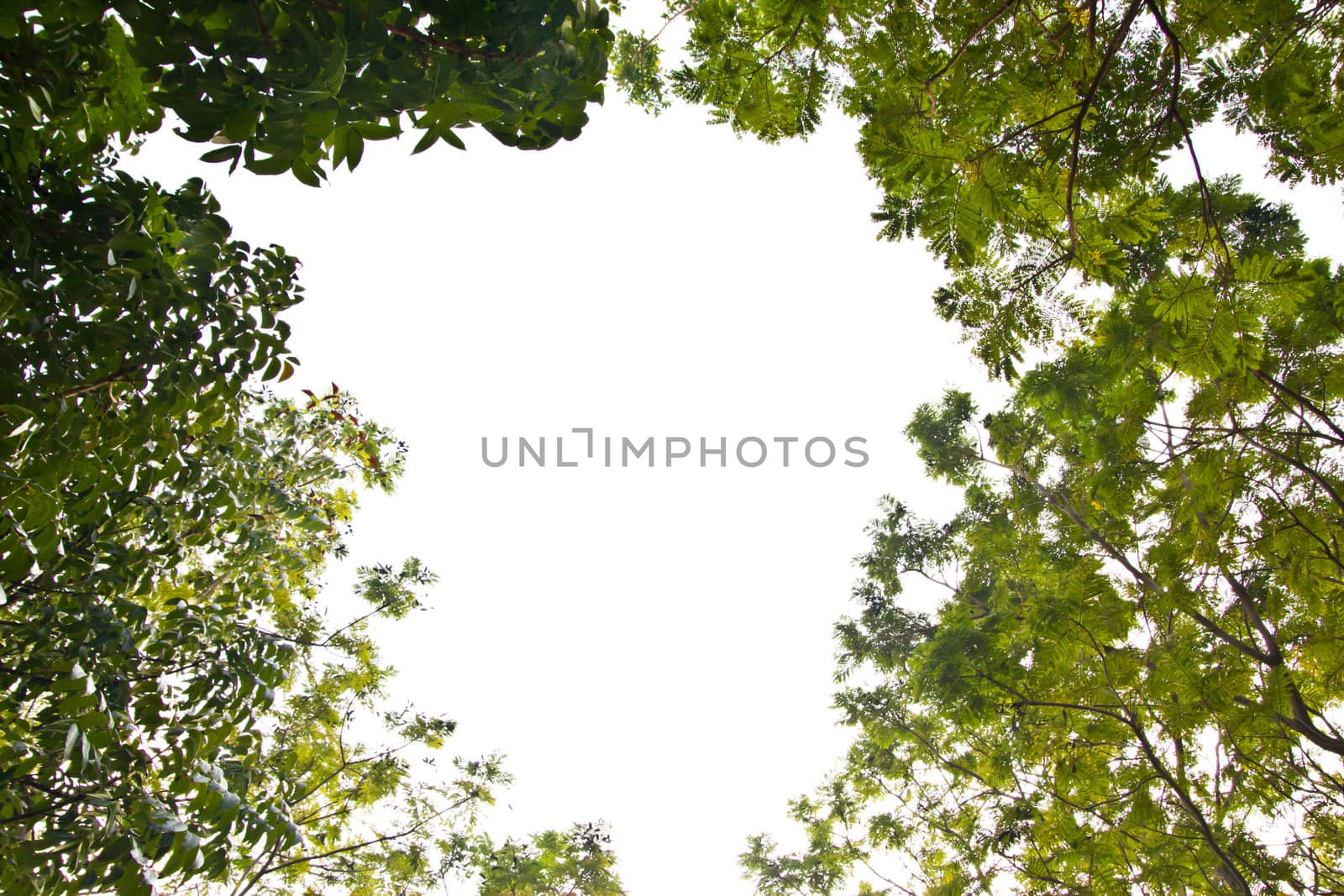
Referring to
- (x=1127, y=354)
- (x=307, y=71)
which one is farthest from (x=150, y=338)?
(x=1127, y=354)

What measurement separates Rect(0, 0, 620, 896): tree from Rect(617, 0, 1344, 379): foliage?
134 cm

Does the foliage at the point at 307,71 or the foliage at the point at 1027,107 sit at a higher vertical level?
the foliage at the point at 1027,107

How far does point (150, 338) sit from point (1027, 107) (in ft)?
8.49

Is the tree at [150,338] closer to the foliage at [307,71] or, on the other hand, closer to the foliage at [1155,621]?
the foliage at [307,71]

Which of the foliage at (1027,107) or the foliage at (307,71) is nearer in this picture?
the foliage at (307,71)

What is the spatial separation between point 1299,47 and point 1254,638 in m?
4.07

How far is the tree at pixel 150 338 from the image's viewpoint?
0.96 m

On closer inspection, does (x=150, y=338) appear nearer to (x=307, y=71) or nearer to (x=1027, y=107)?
(x=307, y=71)

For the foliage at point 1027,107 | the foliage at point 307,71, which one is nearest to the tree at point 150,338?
the foliage at point 307,71

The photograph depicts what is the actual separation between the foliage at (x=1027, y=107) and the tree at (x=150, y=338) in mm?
1341

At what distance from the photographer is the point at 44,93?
1145mm

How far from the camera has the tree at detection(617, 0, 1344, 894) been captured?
196 centimetres

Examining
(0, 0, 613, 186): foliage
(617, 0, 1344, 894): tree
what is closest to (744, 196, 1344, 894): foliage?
(617, 0, 1344, 894): tree

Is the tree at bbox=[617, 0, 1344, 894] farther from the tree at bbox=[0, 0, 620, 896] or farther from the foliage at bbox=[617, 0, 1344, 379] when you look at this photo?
the tree at bbox=[0, 0, 620, 896]
